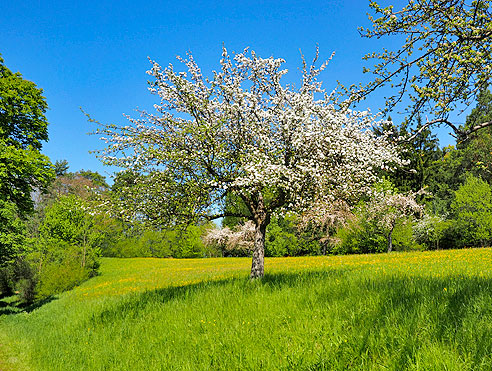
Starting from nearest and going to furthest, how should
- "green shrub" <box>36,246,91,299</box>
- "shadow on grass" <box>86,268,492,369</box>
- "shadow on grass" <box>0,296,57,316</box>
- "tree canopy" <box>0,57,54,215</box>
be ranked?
"shadow on grass" <box>86,268,492,369</box>
"tree canopy" <box>0,57,54,215</box>
"shadow on grass" <box>0,296,57,316</box>
"green shrub" <box>36,246,91,299</box>

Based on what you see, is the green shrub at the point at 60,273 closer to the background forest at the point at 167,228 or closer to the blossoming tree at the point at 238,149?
the background forest at the point at 167,228

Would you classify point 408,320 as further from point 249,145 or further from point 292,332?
point 249,145

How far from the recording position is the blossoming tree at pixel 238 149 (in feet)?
30.4

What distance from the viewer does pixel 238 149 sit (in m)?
10.6

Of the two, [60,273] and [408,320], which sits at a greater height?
[408,320]

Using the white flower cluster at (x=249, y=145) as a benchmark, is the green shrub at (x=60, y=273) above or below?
below

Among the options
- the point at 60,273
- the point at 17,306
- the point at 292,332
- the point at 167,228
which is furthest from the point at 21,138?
the point at 292,332

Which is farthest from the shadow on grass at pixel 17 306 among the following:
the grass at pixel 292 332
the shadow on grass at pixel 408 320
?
the shadow on grass at pixel 408 320

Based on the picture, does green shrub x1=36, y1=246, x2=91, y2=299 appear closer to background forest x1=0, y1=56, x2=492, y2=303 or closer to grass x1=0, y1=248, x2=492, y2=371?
background forest x1=0, y1=56, x2=492, y2=303

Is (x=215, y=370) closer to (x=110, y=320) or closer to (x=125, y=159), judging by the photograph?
(x=110, y=320)

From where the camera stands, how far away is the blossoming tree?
9258mm

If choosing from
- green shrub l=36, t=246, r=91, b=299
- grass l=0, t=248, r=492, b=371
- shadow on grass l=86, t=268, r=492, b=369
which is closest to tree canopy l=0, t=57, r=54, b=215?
green shrub l=36, t=246, r=91, b=299

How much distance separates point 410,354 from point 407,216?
34865 millimetres

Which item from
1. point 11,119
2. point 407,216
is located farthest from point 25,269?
point 407,216
